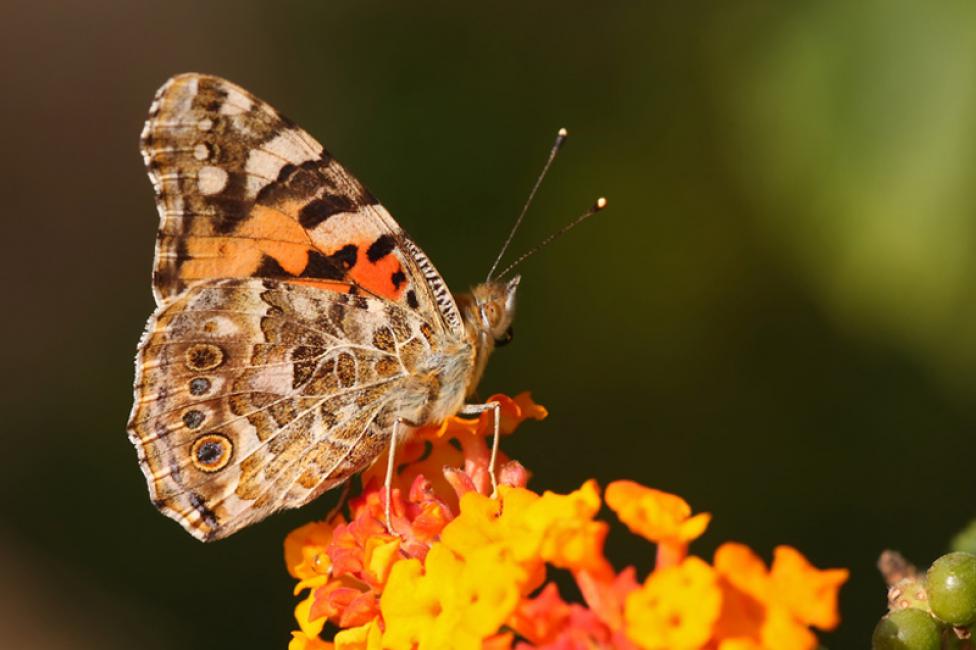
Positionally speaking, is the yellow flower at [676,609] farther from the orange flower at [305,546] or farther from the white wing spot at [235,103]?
the white wing spot at [235,103]

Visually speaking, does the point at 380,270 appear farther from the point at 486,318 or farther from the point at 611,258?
the point at 611,258


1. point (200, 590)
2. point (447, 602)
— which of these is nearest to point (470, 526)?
point (447, 602)

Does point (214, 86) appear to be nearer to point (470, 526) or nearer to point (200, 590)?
point (470, 526)

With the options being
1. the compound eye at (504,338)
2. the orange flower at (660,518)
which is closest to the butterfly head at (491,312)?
the compound eye at (504,338)

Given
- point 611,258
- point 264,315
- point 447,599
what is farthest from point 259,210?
point 611,258

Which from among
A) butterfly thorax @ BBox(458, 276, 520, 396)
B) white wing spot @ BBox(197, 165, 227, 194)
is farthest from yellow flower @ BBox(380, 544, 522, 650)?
white wing spot @ BBox(197, 165, 227, 194)

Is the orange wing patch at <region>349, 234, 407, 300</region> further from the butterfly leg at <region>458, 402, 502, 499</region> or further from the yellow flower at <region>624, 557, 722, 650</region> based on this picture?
the yellow flower at <region>624, 557, 722, 650</region>
